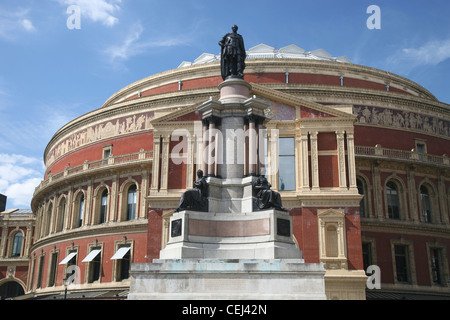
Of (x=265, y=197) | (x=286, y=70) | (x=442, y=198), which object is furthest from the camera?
(x=286, y=70)

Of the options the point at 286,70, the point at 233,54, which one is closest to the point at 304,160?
the point at 286,70

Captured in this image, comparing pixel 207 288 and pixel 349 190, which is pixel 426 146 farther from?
pixel 207 288

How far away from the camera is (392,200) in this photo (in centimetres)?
4197

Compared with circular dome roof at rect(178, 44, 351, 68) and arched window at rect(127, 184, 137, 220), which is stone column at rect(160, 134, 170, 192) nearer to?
arched window at rect(127, 184, 137, 220)

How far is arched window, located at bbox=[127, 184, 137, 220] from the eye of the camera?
145 ft

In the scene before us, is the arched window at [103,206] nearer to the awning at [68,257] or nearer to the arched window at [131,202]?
the arched window at [131,202]

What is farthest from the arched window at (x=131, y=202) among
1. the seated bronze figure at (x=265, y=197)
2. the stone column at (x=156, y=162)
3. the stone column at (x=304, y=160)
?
the seated bronze figure at (x=265, y=197)

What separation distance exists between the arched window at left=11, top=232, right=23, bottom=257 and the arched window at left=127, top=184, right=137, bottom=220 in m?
26.4

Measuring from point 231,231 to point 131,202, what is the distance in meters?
29.4

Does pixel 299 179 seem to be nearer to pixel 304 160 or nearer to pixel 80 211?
pixel 304 160

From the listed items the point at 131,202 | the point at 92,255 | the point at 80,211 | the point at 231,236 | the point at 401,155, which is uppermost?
the point at 401,155

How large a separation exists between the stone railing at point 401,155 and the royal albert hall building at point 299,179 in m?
0.10

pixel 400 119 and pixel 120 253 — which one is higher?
pixel 400 119
